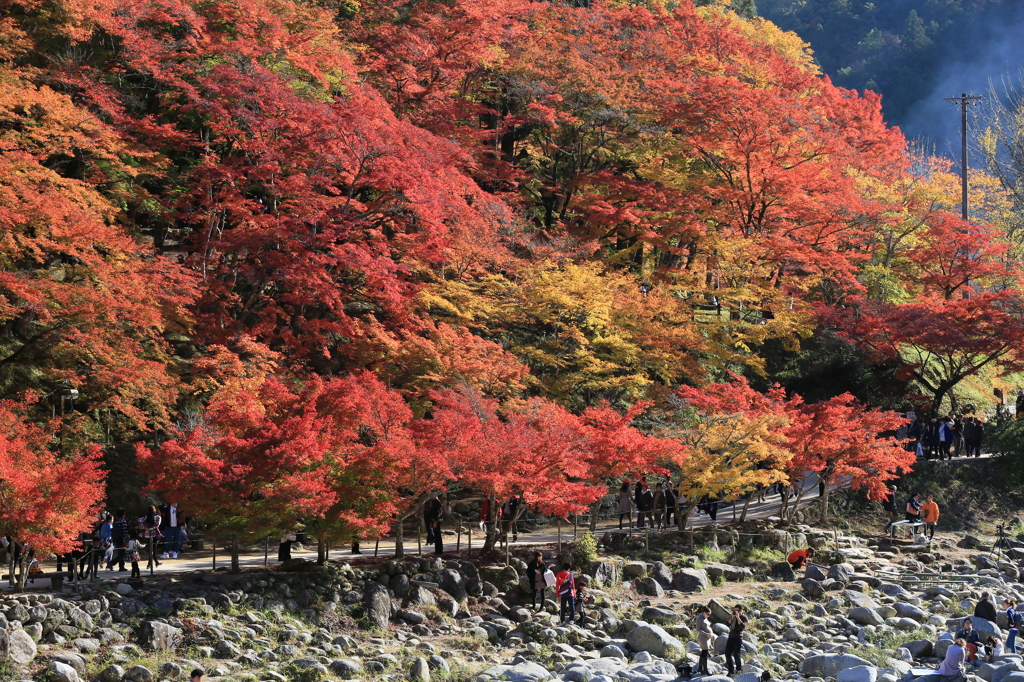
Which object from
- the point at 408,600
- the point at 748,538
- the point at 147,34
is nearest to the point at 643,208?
the point at 748,538

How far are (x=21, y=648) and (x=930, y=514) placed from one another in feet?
73.6

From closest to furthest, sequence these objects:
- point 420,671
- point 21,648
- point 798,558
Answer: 1. point 21,648
2. point 420,671
3. point 798,558

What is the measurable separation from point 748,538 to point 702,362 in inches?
343

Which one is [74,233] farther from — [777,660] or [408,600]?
[777,660]

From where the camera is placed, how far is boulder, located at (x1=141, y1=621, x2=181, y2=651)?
16.4 metres

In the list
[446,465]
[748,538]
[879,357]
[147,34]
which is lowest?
[748,538]

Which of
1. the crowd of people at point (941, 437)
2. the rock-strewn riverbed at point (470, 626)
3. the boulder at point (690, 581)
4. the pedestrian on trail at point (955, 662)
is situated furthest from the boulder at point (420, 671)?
the crowd of people at point (941, 437)

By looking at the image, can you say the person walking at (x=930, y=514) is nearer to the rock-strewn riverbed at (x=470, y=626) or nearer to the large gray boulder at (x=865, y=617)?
the rock-strewn riverbed at (x=470, y=626)

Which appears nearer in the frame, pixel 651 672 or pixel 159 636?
pixel 159 636

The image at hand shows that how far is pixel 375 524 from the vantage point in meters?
19.3

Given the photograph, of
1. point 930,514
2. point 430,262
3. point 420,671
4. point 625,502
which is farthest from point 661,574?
point 430,262

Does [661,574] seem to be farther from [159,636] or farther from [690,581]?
[159,636]

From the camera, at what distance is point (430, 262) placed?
31.0m

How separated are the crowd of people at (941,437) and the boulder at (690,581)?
11.4 metres
